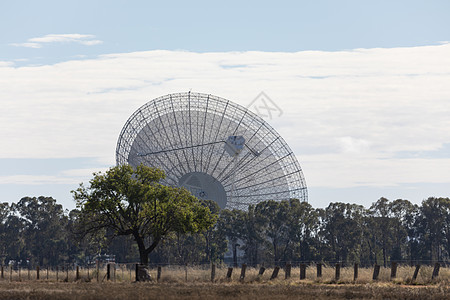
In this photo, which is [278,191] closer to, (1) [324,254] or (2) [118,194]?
(1) [324,254]

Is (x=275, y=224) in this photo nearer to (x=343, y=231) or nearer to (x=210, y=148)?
(x=343, y=231)

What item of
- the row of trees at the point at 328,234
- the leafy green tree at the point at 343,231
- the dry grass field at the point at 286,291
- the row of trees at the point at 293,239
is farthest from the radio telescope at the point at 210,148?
the dry grass field at the point at 286,291

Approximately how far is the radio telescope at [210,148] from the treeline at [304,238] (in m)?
8.38

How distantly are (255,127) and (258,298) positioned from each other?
213ft

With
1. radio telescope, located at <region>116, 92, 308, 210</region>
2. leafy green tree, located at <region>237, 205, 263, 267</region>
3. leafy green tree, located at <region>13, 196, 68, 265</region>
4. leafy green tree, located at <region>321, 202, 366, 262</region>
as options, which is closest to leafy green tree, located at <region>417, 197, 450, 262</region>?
leafy green tree, located at <region>321, 202, 366, 262</region>

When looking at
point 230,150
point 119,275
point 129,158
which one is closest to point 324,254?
point 230,150

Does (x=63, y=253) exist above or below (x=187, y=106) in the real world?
below

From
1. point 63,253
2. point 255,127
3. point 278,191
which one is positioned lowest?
point 63,253

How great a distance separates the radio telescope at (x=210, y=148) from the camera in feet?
338

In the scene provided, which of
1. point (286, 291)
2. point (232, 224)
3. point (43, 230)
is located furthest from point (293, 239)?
point (286, 291)

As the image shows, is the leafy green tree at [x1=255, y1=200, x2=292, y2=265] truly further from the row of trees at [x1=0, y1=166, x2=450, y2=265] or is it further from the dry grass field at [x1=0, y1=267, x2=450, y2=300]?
the dry grass field at [x1=0, y1=267, x2=450, y2=300]

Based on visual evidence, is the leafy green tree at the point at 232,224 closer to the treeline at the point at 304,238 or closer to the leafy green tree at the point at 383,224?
the treeline at the point at 304,238

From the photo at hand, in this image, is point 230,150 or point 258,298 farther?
point 230,150

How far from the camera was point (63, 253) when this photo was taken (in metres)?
156
